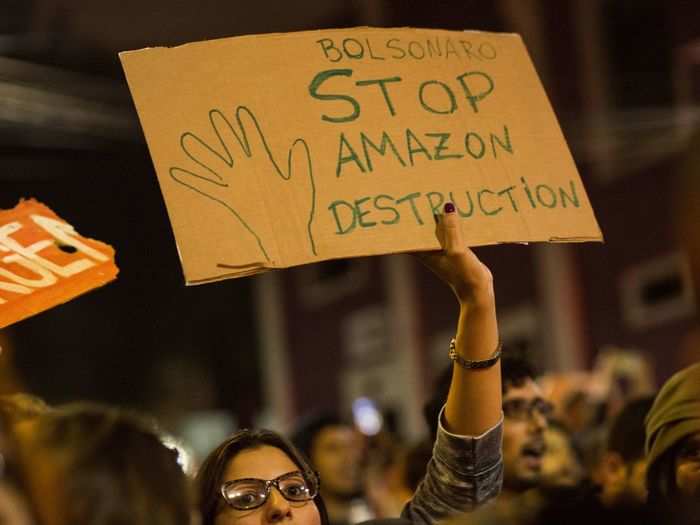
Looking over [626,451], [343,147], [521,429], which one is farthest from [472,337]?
[626,451]

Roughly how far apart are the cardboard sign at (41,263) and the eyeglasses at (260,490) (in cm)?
55

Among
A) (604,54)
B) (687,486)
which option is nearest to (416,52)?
(687,486)

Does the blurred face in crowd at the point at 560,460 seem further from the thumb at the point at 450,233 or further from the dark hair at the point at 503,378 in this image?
the thumb at the point at 450,233

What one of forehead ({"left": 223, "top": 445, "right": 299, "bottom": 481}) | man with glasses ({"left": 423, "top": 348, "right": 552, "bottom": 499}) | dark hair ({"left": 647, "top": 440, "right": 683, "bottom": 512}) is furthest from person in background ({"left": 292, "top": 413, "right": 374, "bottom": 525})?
forehead ({"left": 223, "top": 445, "right": 299, "bottom": 481})

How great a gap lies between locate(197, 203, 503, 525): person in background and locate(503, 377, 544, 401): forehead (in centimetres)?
80

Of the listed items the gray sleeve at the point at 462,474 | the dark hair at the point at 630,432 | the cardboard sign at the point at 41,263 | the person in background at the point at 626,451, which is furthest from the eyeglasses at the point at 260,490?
the dark hair at the point at 630,432

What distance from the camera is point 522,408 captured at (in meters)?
3.78

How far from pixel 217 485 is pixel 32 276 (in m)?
0.63

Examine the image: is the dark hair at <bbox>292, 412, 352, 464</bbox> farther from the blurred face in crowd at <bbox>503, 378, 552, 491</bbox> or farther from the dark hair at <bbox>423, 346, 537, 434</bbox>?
the blurred face in crowd at <bbox>503, 378, 552, 491</bbox>

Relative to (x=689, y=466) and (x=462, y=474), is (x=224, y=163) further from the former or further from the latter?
(x=689, y=466)

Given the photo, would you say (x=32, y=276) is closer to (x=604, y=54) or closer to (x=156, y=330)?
(x=604, y=54)

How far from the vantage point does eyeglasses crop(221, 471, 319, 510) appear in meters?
2.89

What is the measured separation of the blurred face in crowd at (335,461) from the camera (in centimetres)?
561

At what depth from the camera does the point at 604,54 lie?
43.6 ft
